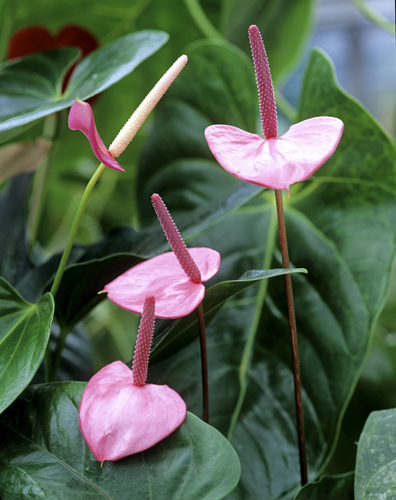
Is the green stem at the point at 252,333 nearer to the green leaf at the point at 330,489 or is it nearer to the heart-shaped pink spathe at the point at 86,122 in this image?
the green leaf at the point at 330,489

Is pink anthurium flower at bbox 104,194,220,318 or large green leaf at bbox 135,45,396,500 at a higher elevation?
pink anthurium flower at bbox 104,194,220,318

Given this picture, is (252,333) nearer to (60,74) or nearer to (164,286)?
(164,286)

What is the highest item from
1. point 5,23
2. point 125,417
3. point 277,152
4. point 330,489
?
point 5,23

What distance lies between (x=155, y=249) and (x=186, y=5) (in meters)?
0.54

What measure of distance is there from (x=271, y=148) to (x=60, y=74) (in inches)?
14.3

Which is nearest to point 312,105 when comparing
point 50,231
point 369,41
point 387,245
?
point 387,245

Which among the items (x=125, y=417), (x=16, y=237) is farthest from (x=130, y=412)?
(x=16, y=237)

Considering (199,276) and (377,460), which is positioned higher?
(199,276)

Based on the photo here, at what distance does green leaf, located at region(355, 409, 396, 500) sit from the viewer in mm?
308

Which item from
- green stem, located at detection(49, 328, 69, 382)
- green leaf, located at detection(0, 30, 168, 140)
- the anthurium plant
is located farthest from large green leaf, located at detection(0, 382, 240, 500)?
green leaf, located at detection(0, 30, 168, 140)

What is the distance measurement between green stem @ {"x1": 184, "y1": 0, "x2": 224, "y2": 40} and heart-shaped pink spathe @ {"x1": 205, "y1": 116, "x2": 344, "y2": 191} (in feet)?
1.85

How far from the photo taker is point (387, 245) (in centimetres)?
47

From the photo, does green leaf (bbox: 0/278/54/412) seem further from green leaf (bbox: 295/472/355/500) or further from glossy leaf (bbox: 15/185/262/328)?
green leaf (bbox: 295/472/355/500)

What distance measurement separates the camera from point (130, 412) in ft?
0.90
